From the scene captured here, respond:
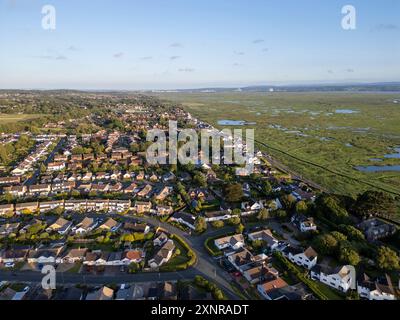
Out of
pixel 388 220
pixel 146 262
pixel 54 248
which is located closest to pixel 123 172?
pixel 54 248

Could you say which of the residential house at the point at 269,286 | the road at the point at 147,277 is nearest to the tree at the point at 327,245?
the residential house at the point at 269,286

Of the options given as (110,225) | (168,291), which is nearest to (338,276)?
(168,291)

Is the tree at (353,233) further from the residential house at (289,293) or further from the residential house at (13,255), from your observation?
the residential house at (13,255)

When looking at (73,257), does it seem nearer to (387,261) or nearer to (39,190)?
(39,190)

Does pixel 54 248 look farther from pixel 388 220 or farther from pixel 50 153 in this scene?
pixel 50 153

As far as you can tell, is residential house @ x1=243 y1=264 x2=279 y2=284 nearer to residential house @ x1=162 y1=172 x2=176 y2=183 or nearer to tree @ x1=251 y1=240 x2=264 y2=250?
tree @ x1=251 y1=240 x2=264 y2=250

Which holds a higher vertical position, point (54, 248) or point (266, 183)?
point (266, 183)

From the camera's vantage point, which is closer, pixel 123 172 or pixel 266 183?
pixel 266 183
